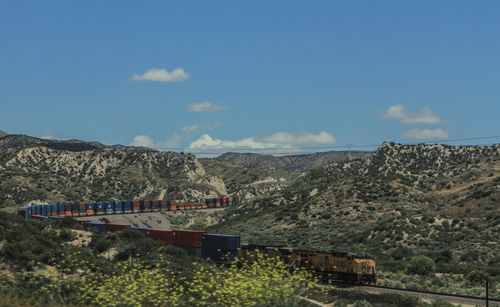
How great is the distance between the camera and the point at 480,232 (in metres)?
57.4

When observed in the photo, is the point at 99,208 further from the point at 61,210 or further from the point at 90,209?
the point at 61,210

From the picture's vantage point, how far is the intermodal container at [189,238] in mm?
44281

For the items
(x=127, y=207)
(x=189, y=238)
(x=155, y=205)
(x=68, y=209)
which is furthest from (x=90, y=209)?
(x=189, y=238)

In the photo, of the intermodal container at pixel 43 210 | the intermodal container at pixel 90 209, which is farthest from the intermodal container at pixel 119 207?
the intermodal container at pixel 43 210

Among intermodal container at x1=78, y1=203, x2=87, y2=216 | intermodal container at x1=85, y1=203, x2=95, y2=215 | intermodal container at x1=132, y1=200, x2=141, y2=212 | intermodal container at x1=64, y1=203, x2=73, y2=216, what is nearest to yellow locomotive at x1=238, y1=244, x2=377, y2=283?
intermodal container at x1=64, y1=203, x2=73, y2=216

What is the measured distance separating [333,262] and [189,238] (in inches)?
571

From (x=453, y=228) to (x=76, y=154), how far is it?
152 meters

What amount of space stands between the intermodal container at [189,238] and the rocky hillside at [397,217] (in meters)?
19.3

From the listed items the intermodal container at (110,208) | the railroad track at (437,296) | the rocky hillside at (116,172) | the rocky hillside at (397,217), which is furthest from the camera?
the rocky hillside at (116,172)

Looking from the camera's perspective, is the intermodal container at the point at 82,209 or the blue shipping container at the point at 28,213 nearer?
the blue shipping container at the point at 28,213

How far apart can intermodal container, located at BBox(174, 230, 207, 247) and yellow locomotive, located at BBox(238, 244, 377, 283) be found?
16.6 ft

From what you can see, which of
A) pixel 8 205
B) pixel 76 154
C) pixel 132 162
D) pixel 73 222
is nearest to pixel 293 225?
pixel 73 222

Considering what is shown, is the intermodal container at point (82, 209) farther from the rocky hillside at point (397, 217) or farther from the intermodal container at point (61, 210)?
the rocky hillside at point (397, 217)

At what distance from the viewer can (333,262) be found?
37406 mm
